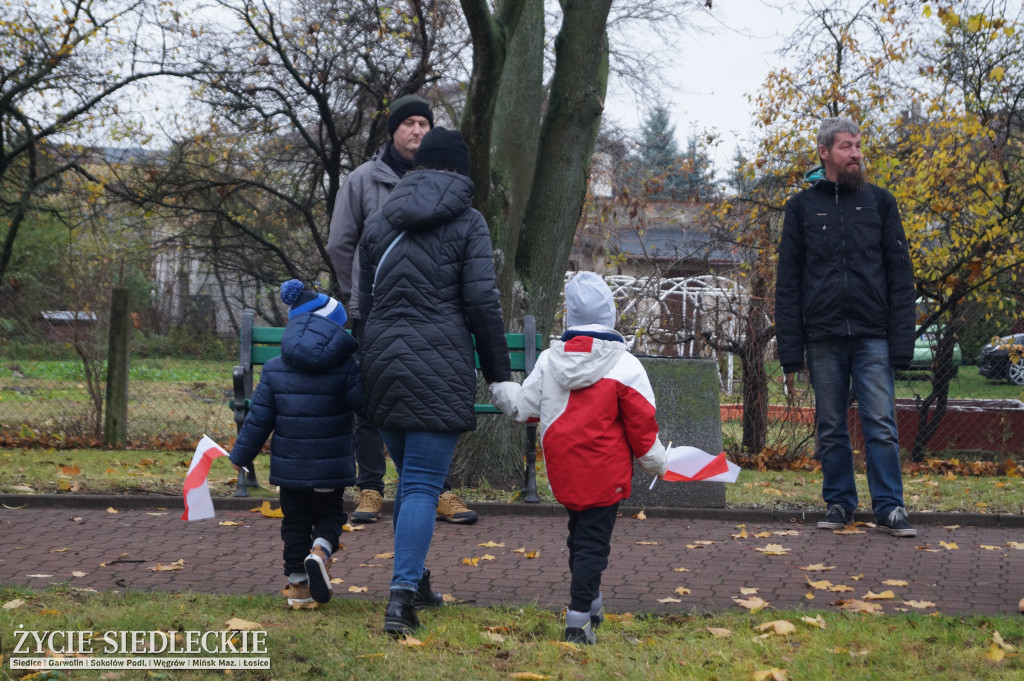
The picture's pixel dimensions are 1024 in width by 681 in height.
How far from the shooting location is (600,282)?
416 cm

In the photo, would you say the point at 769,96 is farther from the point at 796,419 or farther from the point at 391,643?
the point at 391,643

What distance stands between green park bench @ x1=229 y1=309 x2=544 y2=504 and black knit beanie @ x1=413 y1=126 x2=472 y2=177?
9.52ft

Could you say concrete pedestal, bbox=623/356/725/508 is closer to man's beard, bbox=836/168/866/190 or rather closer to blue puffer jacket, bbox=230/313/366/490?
man's beard, bbox=836/168/866/190

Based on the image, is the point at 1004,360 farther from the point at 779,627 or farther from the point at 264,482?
the point at 779,627

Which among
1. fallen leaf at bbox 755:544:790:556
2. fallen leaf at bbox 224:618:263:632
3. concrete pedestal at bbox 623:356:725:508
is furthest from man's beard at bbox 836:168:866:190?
→ fallen leaf at bbox 224:618:263:632

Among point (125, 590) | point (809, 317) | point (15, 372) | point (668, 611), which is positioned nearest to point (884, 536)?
point (809, 317)

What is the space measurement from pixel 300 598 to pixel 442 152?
74.7 inches

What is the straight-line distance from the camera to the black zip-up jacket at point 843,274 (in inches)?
244

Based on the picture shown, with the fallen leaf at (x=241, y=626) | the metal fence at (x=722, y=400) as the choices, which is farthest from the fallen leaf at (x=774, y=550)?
the metal fence at (x=722, y=400)

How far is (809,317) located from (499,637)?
3.28 metres

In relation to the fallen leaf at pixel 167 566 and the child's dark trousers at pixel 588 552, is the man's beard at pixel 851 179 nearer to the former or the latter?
the child's dark trousers at pixel 588 552

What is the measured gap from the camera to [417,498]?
164 inches

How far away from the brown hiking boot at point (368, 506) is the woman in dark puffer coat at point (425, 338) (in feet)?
7.44

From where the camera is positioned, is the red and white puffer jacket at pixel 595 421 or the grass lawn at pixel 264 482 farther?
the grass lawn at pixel 264 482
